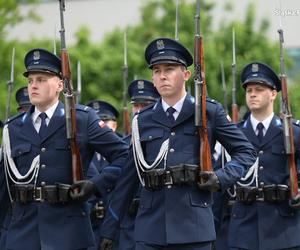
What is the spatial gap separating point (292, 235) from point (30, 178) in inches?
113

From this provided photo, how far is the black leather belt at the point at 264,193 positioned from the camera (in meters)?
11.0

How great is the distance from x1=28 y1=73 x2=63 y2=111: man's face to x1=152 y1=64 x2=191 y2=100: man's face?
964 mm

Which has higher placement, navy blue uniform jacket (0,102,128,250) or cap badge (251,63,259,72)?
cap badge (251,63,259,72)

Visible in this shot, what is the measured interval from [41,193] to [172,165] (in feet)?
4.01

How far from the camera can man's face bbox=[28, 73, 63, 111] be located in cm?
977

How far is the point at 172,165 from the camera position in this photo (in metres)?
9.27

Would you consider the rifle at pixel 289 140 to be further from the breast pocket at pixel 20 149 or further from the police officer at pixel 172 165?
the breast pocket at pixel 20 149

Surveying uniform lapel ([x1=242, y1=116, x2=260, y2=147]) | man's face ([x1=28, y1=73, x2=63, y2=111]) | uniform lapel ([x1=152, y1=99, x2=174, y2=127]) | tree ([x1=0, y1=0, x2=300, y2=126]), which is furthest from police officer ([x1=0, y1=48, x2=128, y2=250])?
tree ([x1=0, y1=0, x2=300, y2=126])

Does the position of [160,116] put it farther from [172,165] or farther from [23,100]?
[23,100]

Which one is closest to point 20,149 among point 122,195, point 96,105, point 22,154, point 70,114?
point 22,154

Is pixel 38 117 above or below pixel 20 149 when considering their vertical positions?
above

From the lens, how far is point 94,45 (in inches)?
1059

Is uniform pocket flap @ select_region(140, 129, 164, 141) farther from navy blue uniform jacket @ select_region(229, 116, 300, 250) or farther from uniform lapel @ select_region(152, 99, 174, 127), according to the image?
navy blue uniform jacket @ select_region(229, 116, 300, 250)

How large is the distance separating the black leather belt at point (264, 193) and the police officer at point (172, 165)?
152 cm
